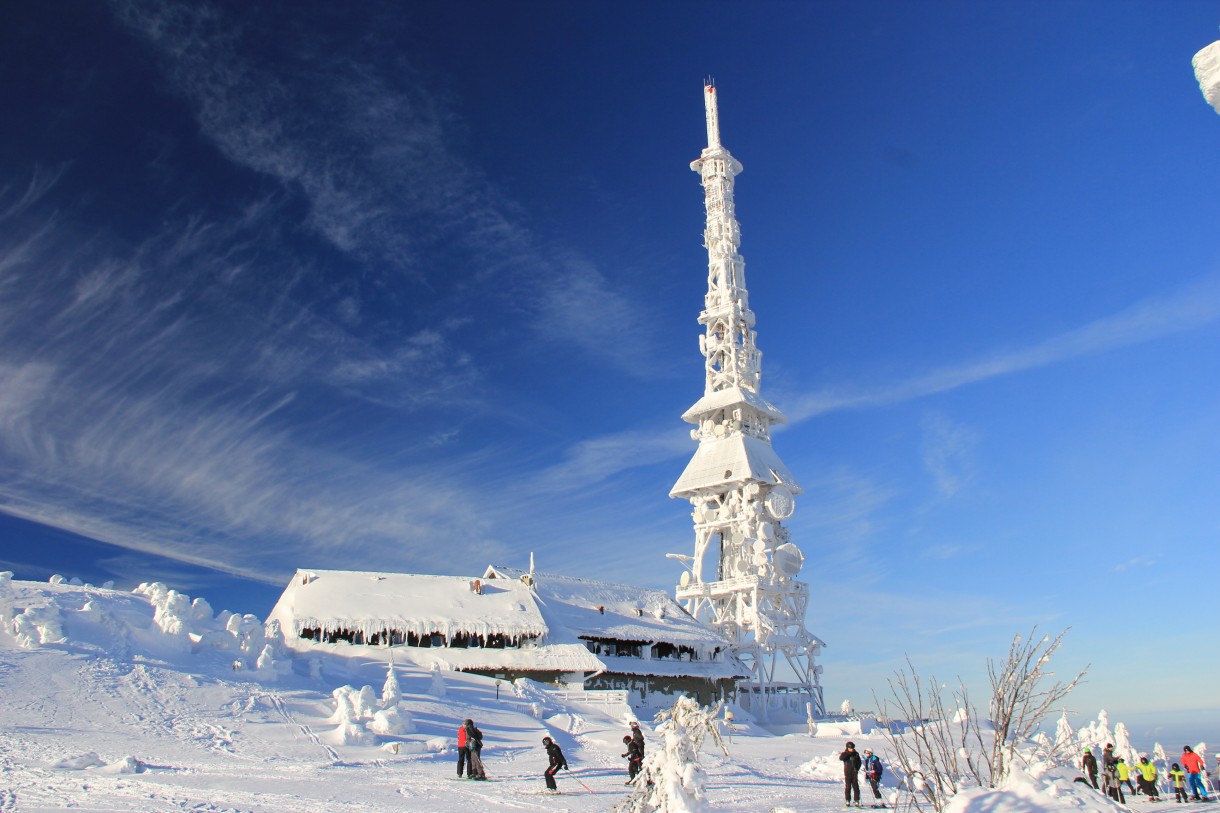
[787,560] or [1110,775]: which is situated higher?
[787,560]

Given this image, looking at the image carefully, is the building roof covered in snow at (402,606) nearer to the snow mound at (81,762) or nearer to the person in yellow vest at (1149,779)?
the snow mound at (81,762)

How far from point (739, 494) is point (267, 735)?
145 feet

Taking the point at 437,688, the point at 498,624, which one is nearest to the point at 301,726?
the point at 437,688

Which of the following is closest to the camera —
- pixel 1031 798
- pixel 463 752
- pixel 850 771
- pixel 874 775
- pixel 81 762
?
pixel 1031 798

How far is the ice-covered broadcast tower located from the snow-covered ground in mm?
19671

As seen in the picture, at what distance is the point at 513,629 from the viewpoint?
147 ft

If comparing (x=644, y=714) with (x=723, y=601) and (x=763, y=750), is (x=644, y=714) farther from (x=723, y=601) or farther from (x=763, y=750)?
(x=723, y=601)

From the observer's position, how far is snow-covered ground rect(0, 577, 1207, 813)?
1602cm

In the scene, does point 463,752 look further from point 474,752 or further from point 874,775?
point 874,775

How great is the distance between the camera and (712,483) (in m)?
63.5

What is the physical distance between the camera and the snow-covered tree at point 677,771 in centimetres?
1291

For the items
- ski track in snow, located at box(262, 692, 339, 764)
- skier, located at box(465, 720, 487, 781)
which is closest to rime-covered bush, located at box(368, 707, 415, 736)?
ski track in snow, located at box(262, 692, 339, 764)

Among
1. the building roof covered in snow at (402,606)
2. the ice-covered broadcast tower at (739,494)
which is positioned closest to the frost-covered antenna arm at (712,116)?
the ice-covered broadcast tower at (739,494)

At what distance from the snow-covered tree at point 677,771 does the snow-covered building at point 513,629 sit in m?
29.2
